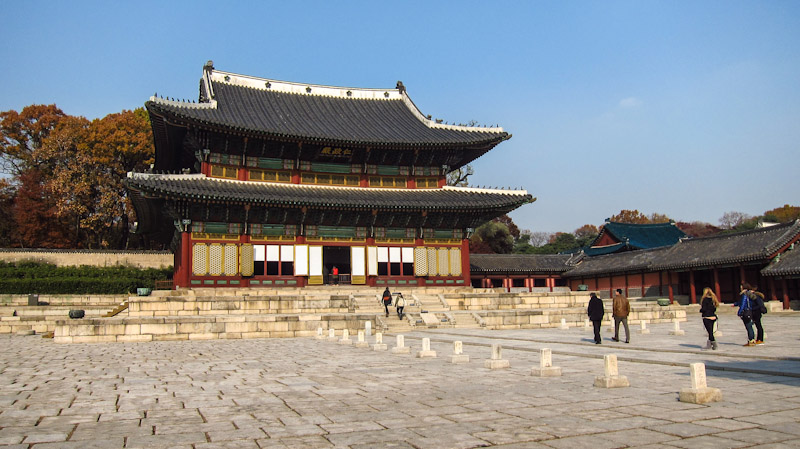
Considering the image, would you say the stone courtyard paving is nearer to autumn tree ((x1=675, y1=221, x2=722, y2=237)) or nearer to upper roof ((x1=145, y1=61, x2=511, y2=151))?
upper roof ((x1=145, y1=61, x2=511, y2=151))

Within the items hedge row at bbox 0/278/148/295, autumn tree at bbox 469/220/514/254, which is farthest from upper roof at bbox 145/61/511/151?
autumn tree at bbox 469/220/514/254

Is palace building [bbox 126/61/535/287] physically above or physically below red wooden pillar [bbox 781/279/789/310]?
above

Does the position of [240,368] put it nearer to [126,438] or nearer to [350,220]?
[126,438]

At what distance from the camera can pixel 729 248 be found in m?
34.9

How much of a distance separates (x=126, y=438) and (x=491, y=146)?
33118mm

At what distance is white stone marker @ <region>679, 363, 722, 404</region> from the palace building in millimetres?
24906

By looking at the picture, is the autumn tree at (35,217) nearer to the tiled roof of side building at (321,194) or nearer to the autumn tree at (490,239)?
the tiled roof of side building at (321,194)

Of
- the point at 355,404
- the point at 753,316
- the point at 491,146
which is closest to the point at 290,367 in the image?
the point at 355,404

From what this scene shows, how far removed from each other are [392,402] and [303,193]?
25.8 m

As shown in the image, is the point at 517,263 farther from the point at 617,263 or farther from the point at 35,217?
the point at 35,217

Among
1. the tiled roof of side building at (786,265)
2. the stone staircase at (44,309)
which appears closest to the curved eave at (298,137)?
the stone staircase at (44,309)

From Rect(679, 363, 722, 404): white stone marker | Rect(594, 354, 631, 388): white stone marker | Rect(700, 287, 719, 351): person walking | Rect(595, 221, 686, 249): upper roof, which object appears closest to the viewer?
Rect(679, 363, 722, 404): white stone marker

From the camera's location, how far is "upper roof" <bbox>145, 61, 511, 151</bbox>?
32344 mm

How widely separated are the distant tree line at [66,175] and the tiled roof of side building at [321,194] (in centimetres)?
2139
